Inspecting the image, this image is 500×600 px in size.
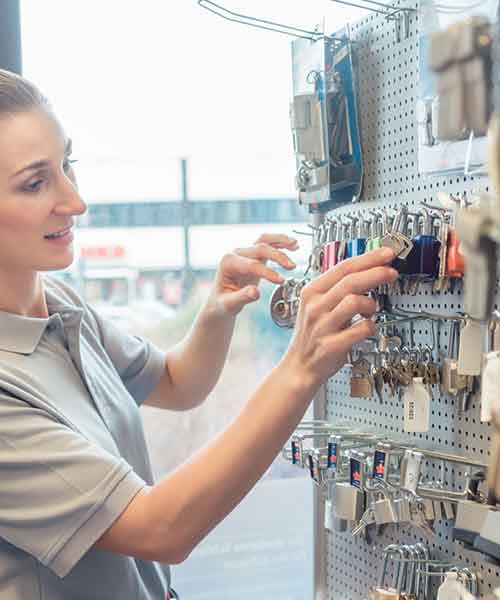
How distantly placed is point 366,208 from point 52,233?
607mm

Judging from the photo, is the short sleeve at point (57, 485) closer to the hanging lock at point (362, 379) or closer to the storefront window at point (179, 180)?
the hanging lock at point (362, 379)

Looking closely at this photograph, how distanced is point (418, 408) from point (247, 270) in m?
0.39

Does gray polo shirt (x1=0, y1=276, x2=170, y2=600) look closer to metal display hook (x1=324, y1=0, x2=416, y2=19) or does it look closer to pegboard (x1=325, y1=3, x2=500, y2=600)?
pegboard (x1=325, y1=3, x2=500, y2=600)

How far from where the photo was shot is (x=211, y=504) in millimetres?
1146

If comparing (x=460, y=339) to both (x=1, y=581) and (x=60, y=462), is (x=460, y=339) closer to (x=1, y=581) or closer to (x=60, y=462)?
(x=60, y=462)

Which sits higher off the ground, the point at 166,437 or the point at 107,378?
the point at 107,378

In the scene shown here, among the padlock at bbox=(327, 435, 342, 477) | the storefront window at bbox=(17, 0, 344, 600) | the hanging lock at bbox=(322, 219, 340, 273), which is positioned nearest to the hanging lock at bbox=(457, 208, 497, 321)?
the hanging lock at bbox=(322, 219, 340, 273)

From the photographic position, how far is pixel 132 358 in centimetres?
169

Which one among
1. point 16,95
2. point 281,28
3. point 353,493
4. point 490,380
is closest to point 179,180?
point 281,28

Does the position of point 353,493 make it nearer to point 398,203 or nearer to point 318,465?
point 318,465

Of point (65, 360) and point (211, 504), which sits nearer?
point (211, 504)

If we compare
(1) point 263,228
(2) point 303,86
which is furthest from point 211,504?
Result: (1) point 263,228

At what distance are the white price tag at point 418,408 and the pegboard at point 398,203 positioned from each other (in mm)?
81

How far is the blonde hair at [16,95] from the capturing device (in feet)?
4.29
